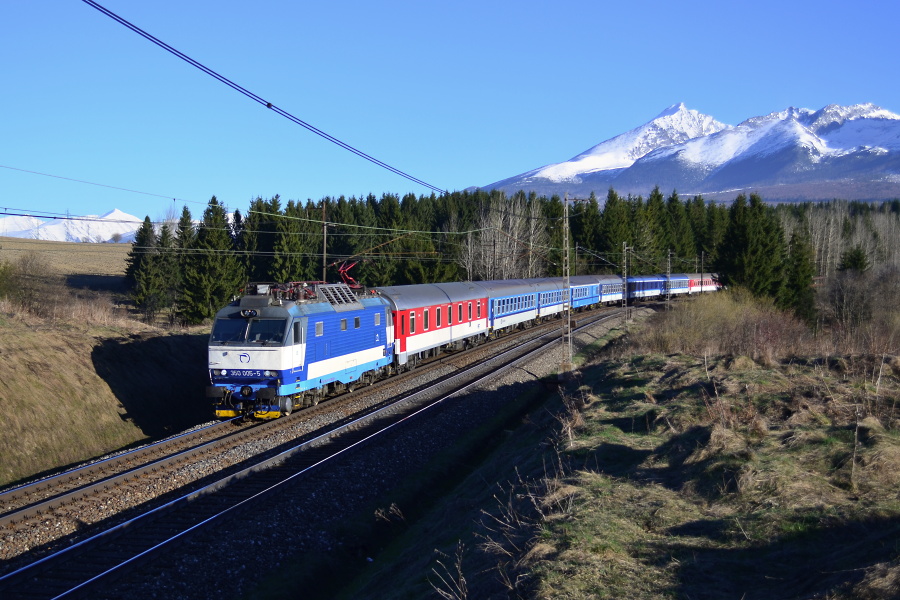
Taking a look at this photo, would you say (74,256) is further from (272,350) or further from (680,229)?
(272,350)

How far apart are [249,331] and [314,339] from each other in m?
1.79

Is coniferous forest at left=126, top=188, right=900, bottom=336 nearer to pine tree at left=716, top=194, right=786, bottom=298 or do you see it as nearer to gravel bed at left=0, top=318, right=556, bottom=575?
pine tree at left=716, top=194, right=786, bottom=298

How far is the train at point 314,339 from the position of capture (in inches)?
704

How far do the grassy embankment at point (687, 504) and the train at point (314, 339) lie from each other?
5.90m

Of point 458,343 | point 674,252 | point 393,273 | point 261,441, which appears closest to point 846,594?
point 261,441

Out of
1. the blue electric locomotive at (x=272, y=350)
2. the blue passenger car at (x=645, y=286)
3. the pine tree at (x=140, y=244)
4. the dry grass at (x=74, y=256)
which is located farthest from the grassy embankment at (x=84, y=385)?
the dry grass at (x=74, y=256)

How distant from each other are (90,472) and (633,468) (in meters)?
10.6

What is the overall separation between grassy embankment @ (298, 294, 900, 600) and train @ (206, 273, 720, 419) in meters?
5.90

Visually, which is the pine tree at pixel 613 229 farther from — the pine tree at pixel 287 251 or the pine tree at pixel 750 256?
the pine tree at pixel 287 251

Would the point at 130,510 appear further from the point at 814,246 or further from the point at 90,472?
the point at 814,246

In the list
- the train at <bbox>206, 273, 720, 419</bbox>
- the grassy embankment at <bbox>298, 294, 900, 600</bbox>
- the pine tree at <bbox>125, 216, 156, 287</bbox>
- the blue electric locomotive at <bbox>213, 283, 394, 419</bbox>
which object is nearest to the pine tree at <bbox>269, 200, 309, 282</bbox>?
the pine tree at <bbox>125, 216, 156, 287</bbox>

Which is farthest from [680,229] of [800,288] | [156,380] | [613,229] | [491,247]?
[156,380]

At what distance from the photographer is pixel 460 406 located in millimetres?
20875

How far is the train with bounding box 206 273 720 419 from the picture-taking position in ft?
58.6
